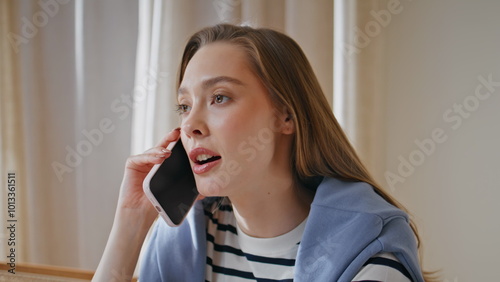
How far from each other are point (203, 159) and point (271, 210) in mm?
199

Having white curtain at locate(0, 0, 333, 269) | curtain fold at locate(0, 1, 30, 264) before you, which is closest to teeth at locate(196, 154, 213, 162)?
white curtain at locate(0, 0, 333, 269)

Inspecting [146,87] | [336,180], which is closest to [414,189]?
[336,180]

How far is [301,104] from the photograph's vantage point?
0.99 metres

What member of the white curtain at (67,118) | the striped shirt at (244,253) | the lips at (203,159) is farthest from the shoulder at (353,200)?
the white curtain at (67,118)

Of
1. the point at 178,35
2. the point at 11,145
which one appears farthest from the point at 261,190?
the point at 11,145

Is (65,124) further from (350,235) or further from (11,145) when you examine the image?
(350,235)

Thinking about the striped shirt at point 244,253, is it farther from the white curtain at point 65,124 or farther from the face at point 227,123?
the white curtain at point 65,124

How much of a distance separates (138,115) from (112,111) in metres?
0.17

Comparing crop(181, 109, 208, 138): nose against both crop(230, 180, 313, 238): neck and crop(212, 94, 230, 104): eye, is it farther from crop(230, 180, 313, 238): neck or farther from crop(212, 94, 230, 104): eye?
crop(230, 180, 313, 238): neck

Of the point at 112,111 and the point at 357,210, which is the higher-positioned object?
the point at 112,111

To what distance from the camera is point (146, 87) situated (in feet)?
4.78

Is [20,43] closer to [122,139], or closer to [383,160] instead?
[122,139]

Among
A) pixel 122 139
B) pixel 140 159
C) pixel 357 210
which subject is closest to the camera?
pixel 357 210

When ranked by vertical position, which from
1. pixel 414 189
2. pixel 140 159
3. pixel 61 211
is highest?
pixel 140 159
